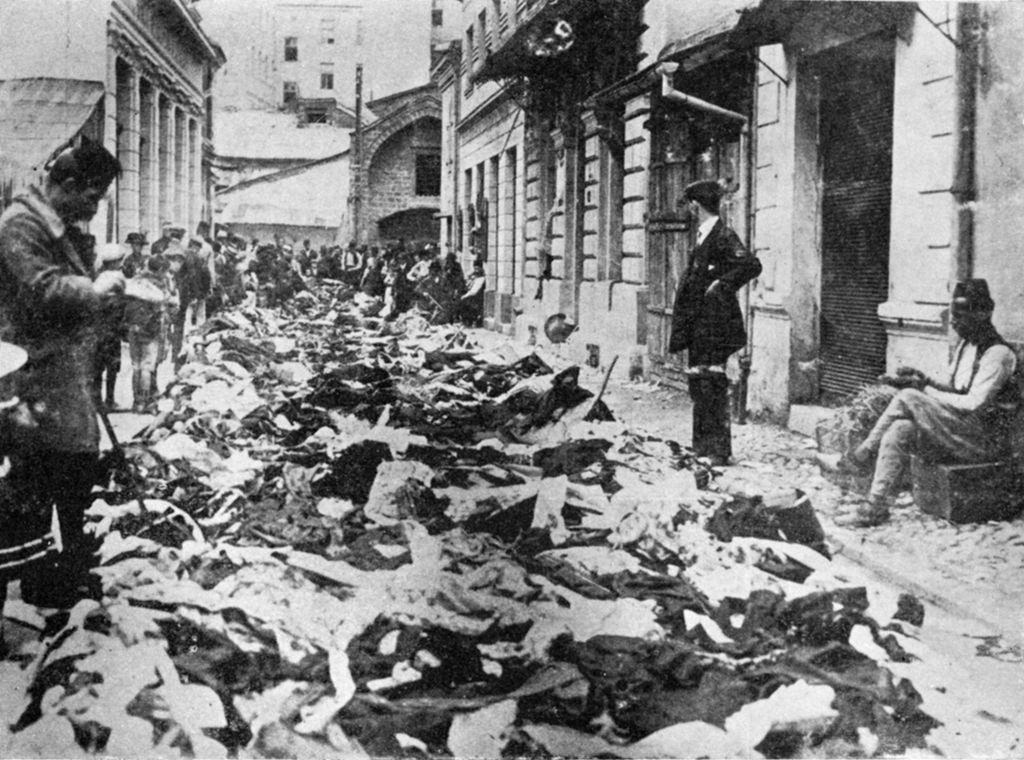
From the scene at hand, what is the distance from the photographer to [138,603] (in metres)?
4.55

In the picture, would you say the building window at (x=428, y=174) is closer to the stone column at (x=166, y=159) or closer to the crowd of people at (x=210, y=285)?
the crowd of people at (x=210, y=285)

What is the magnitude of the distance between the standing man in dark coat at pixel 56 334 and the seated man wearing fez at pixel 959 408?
451cm

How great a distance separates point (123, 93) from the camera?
46.9 ft

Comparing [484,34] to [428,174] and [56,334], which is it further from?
[56,334]

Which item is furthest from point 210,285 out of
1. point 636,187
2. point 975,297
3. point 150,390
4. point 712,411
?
point 975,297

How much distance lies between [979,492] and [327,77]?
5713 centimetres

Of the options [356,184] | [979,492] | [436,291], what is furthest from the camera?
[356,184]

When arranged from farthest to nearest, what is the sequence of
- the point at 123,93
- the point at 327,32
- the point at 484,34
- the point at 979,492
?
the point at 327,32 → the point at 484,34 → the point at 123,93 → the point at 979,492

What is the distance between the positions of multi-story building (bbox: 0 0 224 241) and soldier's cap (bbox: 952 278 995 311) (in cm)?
519

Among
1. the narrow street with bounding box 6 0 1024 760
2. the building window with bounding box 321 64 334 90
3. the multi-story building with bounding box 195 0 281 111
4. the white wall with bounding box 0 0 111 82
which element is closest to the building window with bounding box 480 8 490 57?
the narrow street with bounding box 6 0 1024 760

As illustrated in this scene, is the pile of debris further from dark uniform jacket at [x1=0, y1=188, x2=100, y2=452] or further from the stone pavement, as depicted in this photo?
dark uniform jacket at [x1=0, y1=188, x2=100, y2=452]

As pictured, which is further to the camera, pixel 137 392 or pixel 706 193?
pixel 137 392

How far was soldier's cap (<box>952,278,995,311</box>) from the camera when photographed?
5938 millimetres

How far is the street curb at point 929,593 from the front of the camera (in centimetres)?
454
